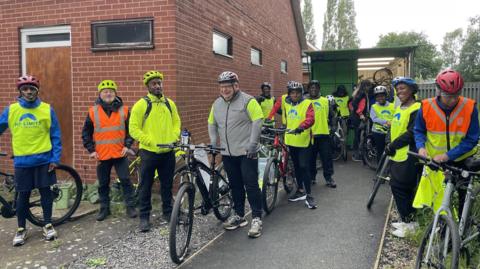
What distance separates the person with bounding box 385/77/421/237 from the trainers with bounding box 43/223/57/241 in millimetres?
3995

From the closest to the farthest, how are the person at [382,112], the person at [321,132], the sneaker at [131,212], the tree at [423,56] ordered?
the sneaker at [131,212] → the person at [321,132] → the person at [382,112] → the tree at [423,56]

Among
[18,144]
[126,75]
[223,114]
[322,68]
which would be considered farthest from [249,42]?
[18,144]

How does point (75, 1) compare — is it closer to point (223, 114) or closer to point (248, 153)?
point (223, 114)

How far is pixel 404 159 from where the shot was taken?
466cm

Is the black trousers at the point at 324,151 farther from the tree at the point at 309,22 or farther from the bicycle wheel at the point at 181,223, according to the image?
the tree at the point at 309,22

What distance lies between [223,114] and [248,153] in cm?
58

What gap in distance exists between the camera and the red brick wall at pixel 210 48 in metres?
6.84

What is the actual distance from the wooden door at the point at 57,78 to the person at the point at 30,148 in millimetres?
2074

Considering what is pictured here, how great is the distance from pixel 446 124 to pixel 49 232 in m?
4.46

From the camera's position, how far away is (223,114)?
16.0ft

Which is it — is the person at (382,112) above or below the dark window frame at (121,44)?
below

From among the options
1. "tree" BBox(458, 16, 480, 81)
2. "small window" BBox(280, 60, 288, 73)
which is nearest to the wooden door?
"small window" BBox(280, 60, 288, 73)

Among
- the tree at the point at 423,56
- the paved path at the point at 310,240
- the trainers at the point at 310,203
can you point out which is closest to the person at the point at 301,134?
the trainers at the point at 310,203

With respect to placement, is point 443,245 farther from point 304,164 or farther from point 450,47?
point 450,47
